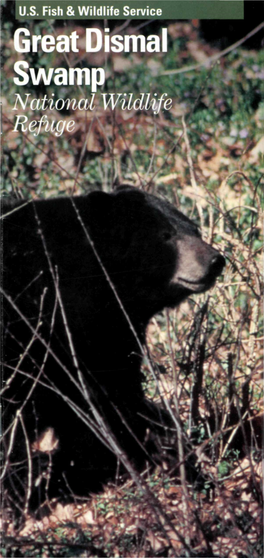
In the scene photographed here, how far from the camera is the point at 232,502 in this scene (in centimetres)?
300

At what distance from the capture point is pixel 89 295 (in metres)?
4.55

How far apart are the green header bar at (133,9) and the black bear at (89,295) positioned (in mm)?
1216

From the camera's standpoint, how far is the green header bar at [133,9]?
355 centimetres

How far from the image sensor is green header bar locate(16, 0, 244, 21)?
140 inches

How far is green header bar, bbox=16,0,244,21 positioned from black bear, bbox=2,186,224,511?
122cm

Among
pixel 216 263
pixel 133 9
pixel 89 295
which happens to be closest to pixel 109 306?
pixel 89 295

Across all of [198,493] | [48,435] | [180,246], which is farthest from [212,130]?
[198,493]

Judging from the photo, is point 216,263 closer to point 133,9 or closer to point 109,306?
point 109,306

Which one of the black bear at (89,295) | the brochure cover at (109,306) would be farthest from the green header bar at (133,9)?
the black bear at (89,295)

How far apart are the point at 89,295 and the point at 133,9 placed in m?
1.83

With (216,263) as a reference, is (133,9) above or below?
above

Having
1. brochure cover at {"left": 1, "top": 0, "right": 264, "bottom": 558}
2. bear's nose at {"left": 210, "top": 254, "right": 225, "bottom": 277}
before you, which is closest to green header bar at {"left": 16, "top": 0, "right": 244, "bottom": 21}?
brochure cover at {"left": 1, "top": 0, "right": 264, "bottom": 558}

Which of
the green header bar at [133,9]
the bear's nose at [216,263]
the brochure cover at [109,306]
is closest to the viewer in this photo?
the green header bar at [133,9]

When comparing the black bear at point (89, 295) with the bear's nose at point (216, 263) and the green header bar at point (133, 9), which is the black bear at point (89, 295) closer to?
the bear's nose at point (216, 263)
